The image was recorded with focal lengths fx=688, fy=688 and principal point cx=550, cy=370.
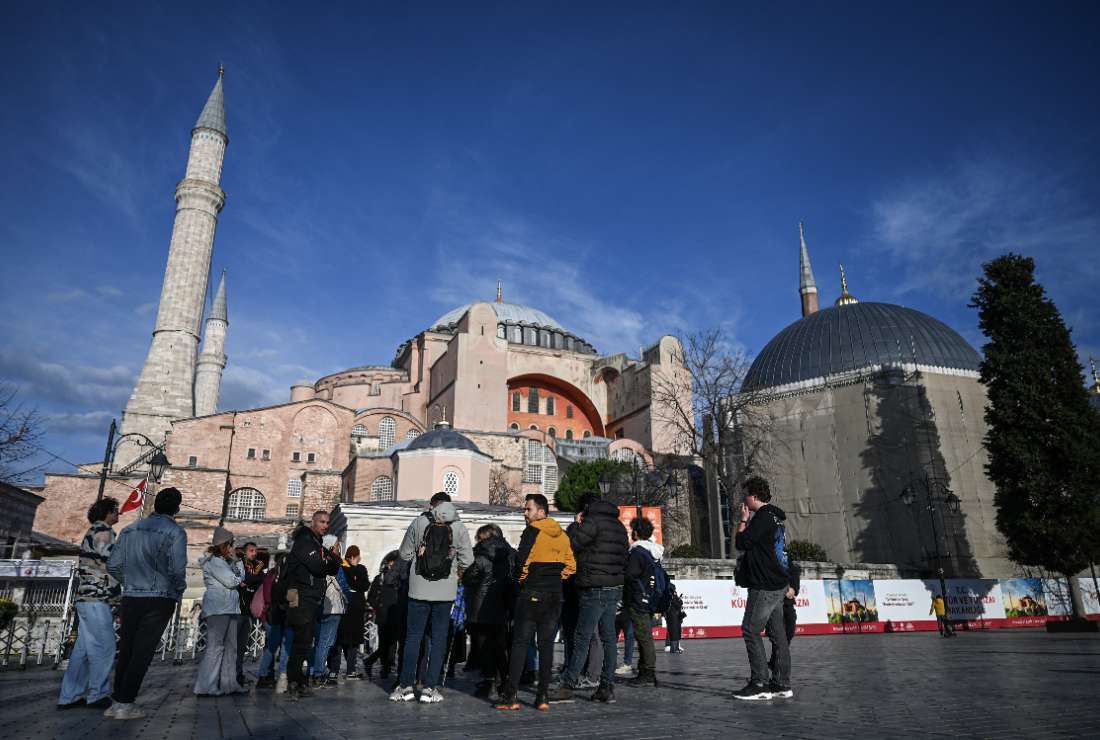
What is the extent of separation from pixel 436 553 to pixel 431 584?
0.91 feet

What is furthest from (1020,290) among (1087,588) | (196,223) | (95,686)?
(196,223)

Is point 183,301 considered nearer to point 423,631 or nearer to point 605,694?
point 423,631

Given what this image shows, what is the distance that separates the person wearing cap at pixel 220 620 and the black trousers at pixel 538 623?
8.95 feet

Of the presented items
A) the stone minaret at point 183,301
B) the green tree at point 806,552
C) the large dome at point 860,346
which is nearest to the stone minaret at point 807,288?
the large dome at point 860,346

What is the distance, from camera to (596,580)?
18.6ft

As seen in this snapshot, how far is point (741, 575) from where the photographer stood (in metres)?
5.73

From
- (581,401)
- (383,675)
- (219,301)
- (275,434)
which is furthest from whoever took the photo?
(219,301)

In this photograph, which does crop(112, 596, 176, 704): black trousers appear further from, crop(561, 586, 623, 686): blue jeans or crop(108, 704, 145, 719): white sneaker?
crop(561, 586, 623, 686): blue jeans

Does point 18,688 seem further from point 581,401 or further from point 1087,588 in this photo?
point 581,401

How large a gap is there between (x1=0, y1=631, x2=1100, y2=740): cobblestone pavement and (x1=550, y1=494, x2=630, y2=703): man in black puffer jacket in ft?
1.62

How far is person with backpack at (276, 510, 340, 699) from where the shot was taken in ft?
18.9

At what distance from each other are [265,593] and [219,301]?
59.1 m

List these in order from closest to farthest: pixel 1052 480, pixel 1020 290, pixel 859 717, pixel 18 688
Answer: pixel 859 717 → pixel 18 688 → pixel 1052 480 → pixel 1020 290

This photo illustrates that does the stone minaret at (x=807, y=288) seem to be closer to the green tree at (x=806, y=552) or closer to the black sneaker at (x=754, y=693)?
the green tree at (x=806, y=552)
